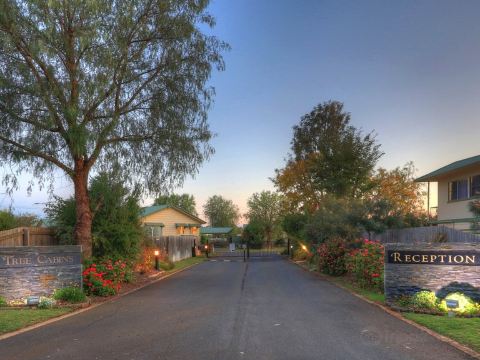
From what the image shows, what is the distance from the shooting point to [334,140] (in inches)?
1348

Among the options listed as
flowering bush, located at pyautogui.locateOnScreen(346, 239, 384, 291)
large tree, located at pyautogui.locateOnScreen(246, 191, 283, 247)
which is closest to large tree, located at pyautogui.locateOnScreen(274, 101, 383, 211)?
flowering bush, located at pyautogui.locateOnScreen(346, 239, 384, 291)

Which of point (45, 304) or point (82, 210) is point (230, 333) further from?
point (82, 210)

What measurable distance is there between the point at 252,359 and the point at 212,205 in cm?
11652

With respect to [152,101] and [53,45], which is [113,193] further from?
[53,45]

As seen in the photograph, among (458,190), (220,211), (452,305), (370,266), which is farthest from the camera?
(220,211)

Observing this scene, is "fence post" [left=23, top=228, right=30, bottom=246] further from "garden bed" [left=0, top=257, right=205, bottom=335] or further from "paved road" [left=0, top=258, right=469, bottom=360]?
"paved road" [left=0, top=258, right=469, bottom=360]

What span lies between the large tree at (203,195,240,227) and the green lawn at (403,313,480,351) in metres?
111

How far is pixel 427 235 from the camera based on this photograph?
60.2 ft

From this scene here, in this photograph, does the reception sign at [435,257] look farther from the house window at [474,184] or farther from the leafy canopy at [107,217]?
the house window at [474,184]

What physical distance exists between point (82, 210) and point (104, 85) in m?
4.28

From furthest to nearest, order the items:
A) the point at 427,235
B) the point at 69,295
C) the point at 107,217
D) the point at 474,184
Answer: the point at 474,184, the point at 427,235, the point at 107,217, the point at 69,295

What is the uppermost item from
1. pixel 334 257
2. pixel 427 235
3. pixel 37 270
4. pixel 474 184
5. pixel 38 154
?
pixel 38 154

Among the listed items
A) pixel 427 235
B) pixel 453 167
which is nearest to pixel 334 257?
pixel 427 235

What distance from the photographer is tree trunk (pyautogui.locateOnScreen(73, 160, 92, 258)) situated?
15852 mm
